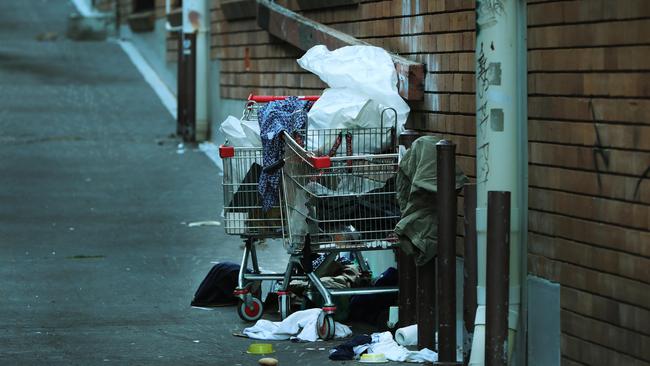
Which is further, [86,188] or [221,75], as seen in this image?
[221,75]

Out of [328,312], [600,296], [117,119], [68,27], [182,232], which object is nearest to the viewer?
[600,296]

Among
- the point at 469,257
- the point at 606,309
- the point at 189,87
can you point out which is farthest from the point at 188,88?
→ the point at 606,309

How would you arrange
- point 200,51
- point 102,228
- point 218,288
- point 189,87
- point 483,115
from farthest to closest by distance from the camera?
point 189,87 < point 200,51 < point 102,228 < point 218,288 < point 483,115

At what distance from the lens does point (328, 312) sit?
7.81 meters

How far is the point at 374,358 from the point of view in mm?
7230

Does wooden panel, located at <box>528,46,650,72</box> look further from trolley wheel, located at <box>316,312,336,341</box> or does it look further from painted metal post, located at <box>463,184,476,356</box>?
trolley wheel, located at <box>316,312,336,341</box>

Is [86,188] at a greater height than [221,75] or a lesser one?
lesser

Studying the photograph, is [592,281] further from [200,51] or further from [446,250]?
[200,51]

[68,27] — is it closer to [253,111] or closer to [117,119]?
[117,119]

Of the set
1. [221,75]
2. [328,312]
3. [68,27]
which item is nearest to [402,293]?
[328,312]

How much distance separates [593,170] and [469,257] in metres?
0.92

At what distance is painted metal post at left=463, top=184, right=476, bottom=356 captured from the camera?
259 inches

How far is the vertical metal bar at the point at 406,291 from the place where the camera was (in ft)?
25.5

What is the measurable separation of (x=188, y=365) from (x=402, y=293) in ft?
4.81
